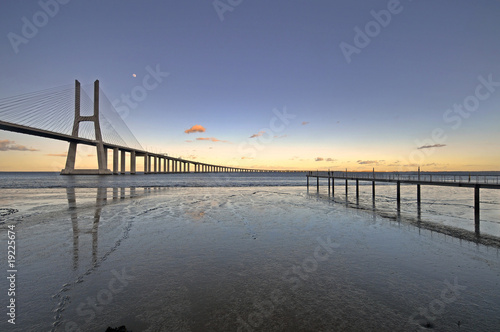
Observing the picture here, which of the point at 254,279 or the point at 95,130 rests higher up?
the point at 95,130

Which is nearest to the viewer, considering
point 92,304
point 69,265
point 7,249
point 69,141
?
point 92,304

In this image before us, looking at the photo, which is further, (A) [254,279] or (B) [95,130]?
(B) [95,130]

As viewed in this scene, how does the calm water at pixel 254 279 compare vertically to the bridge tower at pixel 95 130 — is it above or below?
below

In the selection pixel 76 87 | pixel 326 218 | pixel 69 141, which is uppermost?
pixel 76 87

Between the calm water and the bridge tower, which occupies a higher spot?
the bridge tower

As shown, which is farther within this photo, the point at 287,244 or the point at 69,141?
the point at 69,141

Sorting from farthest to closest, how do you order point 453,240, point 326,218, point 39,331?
point 326,218, point 453,240, point 39,331

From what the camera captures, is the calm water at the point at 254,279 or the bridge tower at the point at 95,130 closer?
the calm water at the point at 254,279

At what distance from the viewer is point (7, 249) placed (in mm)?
8133

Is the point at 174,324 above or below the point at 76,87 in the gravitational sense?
below

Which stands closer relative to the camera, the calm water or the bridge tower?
the calm water

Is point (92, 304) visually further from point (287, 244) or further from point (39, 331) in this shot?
point (287, 244)

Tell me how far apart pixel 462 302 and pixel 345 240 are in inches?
187

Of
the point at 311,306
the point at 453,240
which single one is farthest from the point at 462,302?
the point at 453,240
